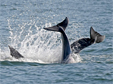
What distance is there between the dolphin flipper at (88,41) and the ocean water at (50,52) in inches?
23.5

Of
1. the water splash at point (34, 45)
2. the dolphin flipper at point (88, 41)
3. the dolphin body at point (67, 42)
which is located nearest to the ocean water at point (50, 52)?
the water splash at point (34, 45)

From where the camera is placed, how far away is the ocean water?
1452 cm

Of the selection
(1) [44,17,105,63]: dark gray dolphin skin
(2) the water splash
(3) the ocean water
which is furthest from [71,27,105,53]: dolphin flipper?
(3) the ocean water

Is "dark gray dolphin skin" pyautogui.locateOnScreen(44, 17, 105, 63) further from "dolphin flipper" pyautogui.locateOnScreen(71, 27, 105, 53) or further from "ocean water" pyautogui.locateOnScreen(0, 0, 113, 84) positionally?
"ocean water" pyautogui.locateOnScreen(0, 0, 113, 84)

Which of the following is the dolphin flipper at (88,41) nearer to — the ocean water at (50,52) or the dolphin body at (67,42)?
the dolphin body at (67,42)

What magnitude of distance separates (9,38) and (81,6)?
19.5 metres

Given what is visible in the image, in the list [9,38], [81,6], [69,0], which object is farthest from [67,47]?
[69,0]

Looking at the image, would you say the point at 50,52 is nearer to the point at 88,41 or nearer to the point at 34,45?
the point at 34,45

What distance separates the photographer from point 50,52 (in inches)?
761

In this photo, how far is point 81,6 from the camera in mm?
42188

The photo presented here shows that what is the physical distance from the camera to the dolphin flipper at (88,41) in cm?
1705

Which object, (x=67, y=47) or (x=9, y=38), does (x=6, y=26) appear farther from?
(x=67, y=47)

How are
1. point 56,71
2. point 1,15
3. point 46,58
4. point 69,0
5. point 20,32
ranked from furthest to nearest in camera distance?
point 69,0 < point 1,15 < point 20,32 < point 46,58 < point 56,71

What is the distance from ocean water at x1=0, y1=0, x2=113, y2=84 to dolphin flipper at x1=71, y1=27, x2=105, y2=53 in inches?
23.5
